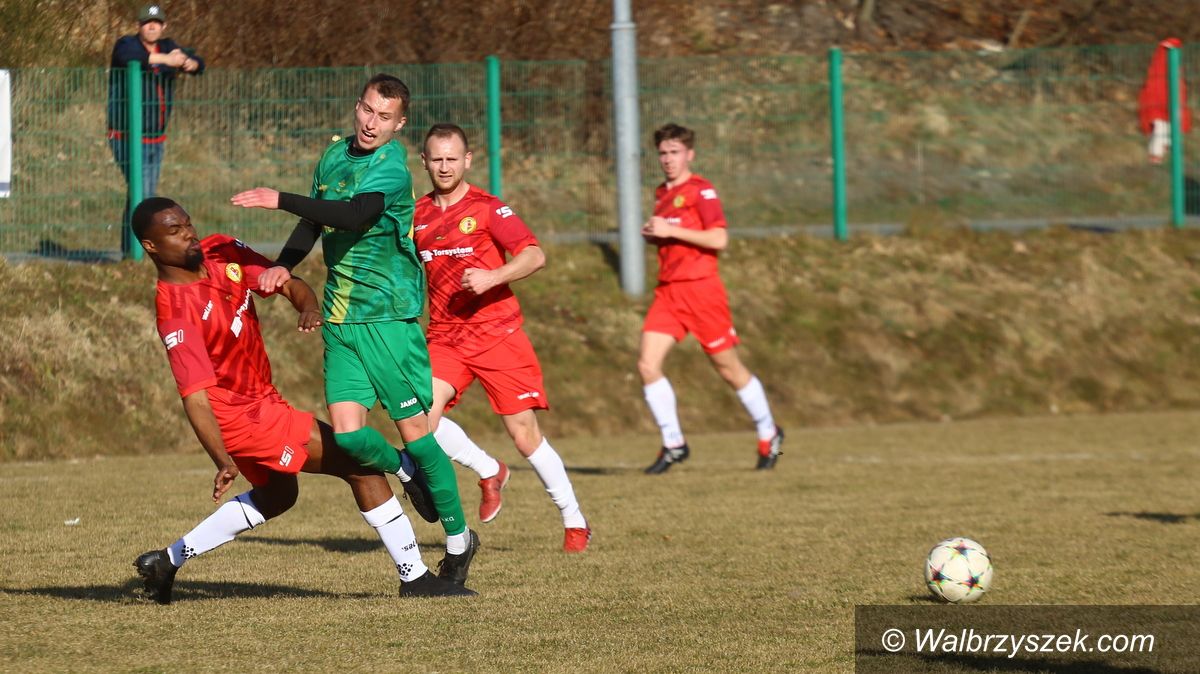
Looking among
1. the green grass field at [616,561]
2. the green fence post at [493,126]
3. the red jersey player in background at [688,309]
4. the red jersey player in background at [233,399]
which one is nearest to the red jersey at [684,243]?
the red jersey player in background at [688,309]

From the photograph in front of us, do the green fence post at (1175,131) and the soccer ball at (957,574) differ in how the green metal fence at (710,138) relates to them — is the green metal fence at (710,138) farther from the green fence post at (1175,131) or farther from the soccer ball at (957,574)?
the soccer ball at (957,574)

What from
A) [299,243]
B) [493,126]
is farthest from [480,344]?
[493,126]

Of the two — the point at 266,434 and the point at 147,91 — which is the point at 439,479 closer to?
the point at 266,434

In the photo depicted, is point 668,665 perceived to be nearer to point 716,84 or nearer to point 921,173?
point 716,84

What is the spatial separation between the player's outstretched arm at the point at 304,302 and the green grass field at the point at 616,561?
1.05 meters

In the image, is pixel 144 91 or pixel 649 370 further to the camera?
pixel 144 91

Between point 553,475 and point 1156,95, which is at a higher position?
point 1156,95

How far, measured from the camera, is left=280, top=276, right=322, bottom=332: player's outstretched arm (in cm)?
566

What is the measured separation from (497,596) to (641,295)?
365 inches

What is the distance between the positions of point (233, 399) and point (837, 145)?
1198cm

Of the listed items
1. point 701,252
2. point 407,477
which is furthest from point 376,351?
point 701,252

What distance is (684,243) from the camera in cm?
1096

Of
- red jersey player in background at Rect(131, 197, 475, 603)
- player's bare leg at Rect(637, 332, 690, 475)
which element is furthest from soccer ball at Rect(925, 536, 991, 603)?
player's bare leg at Rect(637, 332, 690, 475)

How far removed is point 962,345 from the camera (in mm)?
15180
